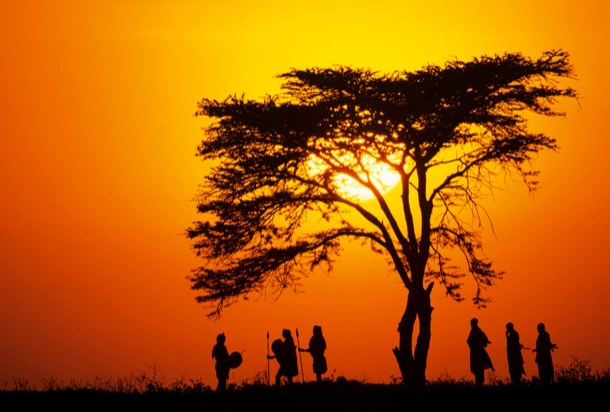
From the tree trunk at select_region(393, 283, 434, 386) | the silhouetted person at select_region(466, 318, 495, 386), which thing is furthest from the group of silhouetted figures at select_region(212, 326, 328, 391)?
the silhouetted person at select_region(466, 318, 495, 386)

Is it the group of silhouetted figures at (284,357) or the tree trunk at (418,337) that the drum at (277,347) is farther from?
the tree trunk at (418,337)

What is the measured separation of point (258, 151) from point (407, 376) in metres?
7.97

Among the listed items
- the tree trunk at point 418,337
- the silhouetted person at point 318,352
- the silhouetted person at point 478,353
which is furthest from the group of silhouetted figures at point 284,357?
the silhouetted person at point 478,353

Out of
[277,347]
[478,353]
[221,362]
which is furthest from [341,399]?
[478,353]

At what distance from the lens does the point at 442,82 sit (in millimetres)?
31609

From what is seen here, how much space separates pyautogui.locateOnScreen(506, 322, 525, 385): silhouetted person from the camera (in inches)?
1171

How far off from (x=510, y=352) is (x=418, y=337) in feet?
9.06

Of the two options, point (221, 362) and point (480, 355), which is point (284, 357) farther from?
point (480, 355)

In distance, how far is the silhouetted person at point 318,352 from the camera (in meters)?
30.3

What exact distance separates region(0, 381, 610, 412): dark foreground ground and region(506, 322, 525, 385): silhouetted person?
184 inches

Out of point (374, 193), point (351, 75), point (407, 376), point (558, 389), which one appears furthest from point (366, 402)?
point (351, 75)

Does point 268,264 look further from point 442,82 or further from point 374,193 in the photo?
point 442,82

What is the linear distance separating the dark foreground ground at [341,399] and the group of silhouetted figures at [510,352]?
4450 mm

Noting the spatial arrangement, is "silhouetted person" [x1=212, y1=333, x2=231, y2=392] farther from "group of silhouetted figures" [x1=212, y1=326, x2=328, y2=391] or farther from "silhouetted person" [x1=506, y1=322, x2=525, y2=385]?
"silhouetted person" [x1=506, y1=322, x2=525, y2=385]
